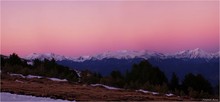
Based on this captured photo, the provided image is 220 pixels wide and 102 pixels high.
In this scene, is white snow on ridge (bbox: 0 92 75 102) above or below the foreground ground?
below

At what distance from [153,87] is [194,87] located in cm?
969

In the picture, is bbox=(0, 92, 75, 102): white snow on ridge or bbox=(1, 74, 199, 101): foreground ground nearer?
bbox=(0, 92, 75, 102): white snow on ridge

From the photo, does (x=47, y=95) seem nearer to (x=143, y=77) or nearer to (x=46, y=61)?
(x=143, y=77)

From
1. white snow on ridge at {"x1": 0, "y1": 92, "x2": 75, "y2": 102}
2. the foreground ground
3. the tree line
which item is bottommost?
white snow on ridge at {"x1": 0, "y1": 92, "x2": 75, "y2": 102}

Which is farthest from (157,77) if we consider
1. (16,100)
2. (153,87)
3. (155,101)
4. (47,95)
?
(16,100)

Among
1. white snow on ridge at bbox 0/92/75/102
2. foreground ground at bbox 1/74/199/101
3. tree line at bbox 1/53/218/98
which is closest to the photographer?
white snow on ridge at bbox 0/92/75/102

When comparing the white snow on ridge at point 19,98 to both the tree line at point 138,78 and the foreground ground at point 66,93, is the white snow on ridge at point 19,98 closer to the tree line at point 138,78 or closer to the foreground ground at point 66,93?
the foreground ground at point 66,93

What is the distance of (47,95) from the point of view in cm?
2794

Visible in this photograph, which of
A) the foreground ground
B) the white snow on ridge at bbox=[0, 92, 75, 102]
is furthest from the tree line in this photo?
the white snow on ridge at bbox=[0, 92, 75, 102]

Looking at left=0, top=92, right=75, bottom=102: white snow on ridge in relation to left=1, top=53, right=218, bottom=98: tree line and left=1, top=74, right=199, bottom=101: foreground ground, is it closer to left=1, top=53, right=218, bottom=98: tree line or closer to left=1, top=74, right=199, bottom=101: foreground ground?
left=1, top=74, right=199, bottom=101: foreground ground

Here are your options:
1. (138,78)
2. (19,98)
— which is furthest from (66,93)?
(138,78)

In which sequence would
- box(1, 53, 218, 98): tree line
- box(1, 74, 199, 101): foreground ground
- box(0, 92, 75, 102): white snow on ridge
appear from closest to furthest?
box(0, 92, 75, 102): white snow on ridge
box(1, 74, 199, 101): foreground ground
box(1, 53, 218, 98): tree line

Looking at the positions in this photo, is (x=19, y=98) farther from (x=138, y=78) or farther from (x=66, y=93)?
(x=138, y=78)

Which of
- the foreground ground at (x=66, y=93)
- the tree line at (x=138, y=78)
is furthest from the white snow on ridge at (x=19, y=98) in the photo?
the tree line at (x=138, y=78)
